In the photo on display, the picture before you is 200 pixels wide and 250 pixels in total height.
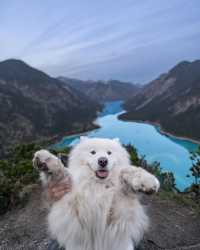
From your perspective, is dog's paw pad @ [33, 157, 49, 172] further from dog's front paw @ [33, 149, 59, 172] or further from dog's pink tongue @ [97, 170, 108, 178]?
dog's pink tongue @ [97, 170, 108, 178]

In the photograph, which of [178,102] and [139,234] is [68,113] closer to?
[178,102]

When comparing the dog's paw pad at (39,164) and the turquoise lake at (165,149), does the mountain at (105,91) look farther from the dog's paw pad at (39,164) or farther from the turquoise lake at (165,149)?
the dog's paw pad at (39,164)

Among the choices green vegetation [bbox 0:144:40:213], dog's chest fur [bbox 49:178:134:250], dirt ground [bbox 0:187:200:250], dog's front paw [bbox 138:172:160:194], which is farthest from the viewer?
green vegetation [bbox 0:144:40:213]

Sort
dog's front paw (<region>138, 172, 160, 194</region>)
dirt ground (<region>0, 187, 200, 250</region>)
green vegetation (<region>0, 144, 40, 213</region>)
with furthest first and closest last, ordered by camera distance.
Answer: green vegetation (<region>0, 144, 40, 213</region>), dirt ground (<region>0, 187, 200, 250</region>), dog's front paw (<region>138, 172, 160, 194</region>)

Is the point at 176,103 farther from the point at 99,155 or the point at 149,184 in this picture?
the point at 149,184

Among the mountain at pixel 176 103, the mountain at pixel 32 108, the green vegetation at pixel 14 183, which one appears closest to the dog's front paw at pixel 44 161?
the green vegetation at pixel 14 183

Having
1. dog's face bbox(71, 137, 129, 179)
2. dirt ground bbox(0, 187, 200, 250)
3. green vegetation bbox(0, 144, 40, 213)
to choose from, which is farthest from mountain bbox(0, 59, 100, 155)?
dog's face bbox(71, 137, 129, 179)

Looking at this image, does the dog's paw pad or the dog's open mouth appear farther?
the dog's open mouth
